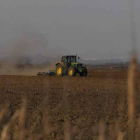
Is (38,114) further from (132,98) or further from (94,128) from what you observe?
(132,98)

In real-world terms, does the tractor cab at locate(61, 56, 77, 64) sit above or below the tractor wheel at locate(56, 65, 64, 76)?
above

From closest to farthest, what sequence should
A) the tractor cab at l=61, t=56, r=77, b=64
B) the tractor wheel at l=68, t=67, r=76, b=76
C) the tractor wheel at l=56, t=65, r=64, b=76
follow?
the tractor wheel at l=68, t=67, r=76, b=76 < the tractor wheel at l=56, t=65, r=64, b=76 < the tractor cab at l=61, t=56, r=77, b=64

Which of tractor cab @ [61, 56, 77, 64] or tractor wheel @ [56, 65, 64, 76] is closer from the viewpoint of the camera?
tractor wheel @ [56, 65, 64, 76]

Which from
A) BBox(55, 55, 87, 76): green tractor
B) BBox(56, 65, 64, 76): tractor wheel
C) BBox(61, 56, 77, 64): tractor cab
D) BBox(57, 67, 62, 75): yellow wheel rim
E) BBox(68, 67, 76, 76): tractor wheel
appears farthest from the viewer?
BBox(57, 67, 62, 75): yellow wheel rim

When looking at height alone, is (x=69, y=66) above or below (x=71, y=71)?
above

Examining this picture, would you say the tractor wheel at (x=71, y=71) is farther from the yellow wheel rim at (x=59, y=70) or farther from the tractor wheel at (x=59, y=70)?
the yellow wheel rim at (x=59, y=70)

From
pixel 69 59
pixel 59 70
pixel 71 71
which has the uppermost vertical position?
pixel 69 59

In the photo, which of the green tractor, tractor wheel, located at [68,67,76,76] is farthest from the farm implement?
tractor wheel, located at [68,67,76,76]

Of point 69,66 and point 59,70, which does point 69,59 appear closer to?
point 69,66

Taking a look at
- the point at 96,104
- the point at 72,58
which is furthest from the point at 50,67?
the point at 96,104

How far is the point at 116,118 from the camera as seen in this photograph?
29.3 feet

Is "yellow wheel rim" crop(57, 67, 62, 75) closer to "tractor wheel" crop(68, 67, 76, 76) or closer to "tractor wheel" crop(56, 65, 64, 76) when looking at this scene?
"tractor wheel" crop(56, 65, 64, 76)

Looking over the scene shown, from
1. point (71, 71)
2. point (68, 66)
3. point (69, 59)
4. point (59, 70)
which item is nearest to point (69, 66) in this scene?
point (68, 66)

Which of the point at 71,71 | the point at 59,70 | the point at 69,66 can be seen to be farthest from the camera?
the point at 59,70
